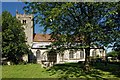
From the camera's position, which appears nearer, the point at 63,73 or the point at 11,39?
the point at 63,73

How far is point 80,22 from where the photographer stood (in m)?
26.1

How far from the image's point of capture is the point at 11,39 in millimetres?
50562

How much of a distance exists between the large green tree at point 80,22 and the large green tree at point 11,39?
23.6m

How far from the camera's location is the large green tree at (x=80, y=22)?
944 inches

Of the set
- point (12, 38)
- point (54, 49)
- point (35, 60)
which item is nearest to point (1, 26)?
point (12, 38)

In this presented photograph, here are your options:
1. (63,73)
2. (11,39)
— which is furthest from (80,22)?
(11,39)

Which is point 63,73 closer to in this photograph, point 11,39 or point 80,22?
point 80,22

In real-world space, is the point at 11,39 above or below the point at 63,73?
above

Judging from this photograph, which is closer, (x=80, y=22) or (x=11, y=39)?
(x=80, y=22)

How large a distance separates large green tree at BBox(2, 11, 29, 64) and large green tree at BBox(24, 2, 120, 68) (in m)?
23.6

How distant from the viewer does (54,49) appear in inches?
1101

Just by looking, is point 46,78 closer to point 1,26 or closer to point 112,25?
point 112,25

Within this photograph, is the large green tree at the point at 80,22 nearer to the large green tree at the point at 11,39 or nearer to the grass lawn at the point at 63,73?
the grass lawn at the point at 63,73

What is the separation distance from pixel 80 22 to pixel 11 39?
27.5 metres
